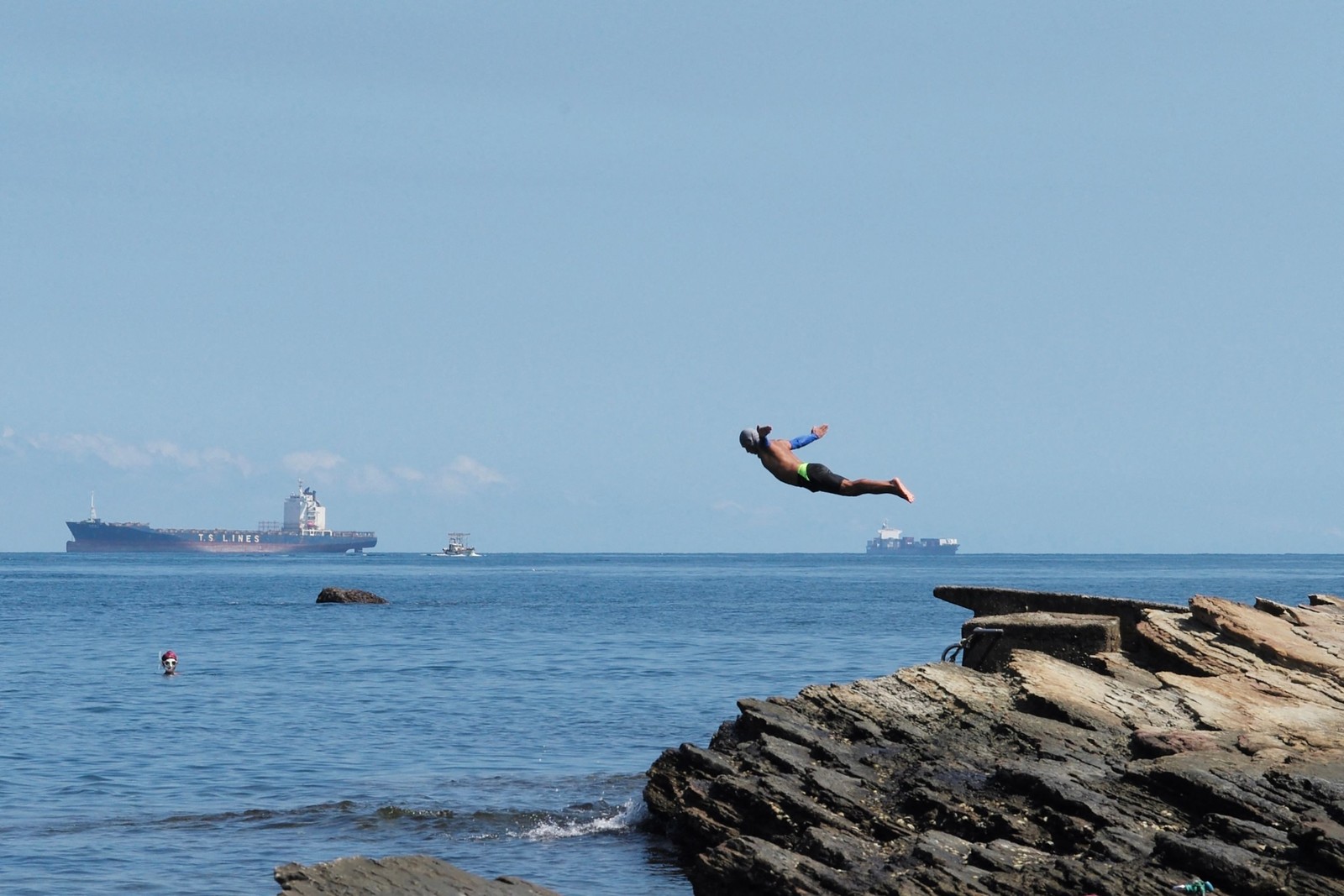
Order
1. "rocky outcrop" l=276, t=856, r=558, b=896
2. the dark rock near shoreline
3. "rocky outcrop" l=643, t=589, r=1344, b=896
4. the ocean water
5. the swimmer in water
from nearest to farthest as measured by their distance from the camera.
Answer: "rocky outcrop" l=643, t=589, r=1344, b=896 → "rocky outcrop" l=276, t=856, r=558, b=896 → the swimmer in water → the ocean water → the dark rock near shoreline

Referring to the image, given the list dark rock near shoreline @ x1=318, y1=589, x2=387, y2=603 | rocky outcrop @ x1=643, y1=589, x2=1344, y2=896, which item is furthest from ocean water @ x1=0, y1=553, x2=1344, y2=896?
dark rock near shoreline @ x1=318, y1=589, x2=387, y2=603

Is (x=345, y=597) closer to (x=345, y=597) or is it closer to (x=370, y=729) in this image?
(x=345, y=597)

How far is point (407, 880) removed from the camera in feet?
44.1

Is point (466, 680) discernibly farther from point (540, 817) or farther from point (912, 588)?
point (912, 588)

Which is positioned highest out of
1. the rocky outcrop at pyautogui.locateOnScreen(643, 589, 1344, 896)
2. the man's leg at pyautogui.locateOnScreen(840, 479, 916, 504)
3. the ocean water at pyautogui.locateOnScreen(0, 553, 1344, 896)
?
the man's leg at pyautogui.locateOnScreen(840, 479, 916, 504)

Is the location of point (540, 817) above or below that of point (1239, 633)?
below

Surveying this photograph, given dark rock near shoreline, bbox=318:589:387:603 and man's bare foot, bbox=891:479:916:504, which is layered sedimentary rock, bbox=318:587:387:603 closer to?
dark rock near shoreline, bbox=318:589:387:603

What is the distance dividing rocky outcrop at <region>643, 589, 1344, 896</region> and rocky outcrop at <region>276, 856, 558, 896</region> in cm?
264

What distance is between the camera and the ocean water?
19.7 m

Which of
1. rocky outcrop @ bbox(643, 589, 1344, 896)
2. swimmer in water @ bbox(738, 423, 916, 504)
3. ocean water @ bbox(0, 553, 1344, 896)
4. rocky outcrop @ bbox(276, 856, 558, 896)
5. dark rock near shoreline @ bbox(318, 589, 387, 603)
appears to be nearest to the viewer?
rocky outcrop @ bbox(643, 589, 1344, 896)

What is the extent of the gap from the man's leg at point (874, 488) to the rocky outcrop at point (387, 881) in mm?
5575

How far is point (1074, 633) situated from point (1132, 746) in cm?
375

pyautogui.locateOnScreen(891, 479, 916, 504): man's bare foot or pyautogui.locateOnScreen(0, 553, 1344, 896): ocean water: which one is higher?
pyautogui.locateOnScreen(891, 479, 916, 504): man's bare foot

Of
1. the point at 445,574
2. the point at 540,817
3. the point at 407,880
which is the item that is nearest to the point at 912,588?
the point at 445,574
